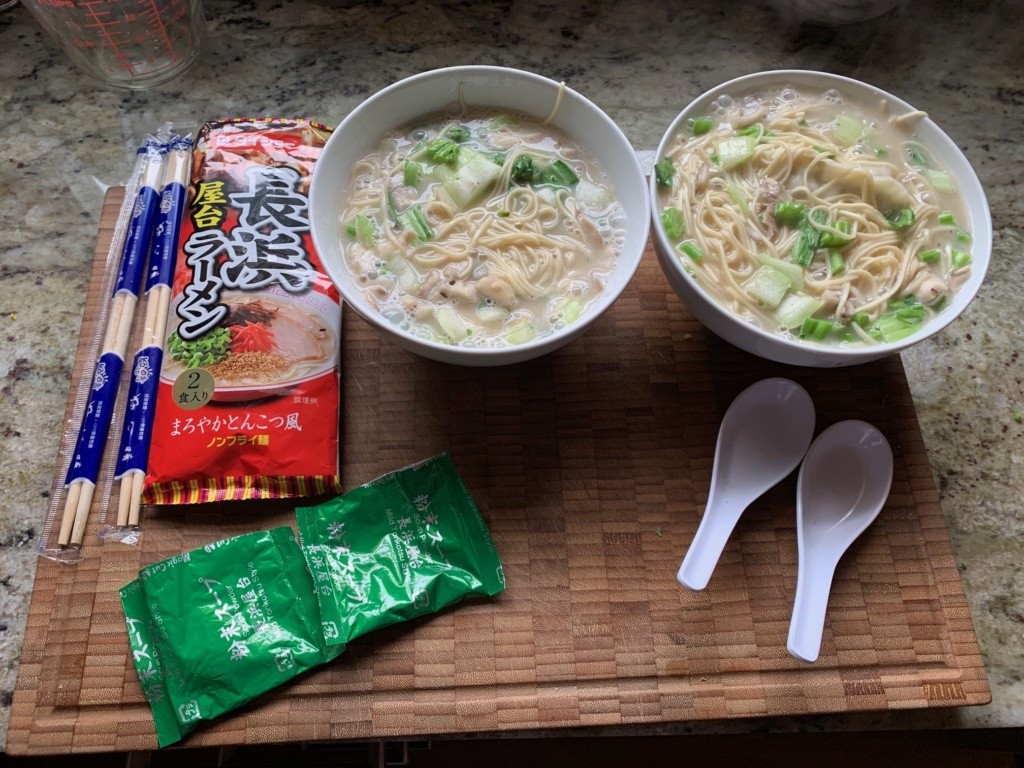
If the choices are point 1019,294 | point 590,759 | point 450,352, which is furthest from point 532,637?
point 1019,294

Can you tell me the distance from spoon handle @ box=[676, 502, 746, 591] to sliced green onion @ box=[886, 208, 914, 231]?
2.26ft

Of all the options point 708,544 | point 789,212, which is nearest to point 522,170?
point 789,212

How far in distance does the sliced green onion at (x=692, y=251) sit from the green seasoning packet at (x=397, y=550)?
2.18ft

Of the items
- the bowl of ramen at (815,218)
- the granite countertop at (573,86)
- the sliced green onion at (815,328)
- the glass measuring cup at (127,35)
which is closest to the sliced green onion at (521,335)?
the bowl of ramen at (815,218)

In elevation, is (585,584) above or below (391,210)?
below

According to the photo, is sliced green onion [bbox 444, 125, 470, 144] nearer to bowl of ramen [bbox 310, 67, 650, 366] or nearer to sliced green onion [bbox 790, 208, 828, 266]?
bowl of ramen [bbox 310, 67, 650, 366]

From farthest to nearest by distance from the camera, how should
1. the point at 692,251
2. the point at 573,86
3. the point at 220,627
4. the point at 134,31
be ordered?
the point at 573,86 < the point at 134,31 < the point at 692,251 < the point at 220,627

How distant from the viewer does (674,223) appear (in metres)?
1.49

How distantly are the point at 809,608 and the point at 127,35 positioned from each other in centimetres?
223

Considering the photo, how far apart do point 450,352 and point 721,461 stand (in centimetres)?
63

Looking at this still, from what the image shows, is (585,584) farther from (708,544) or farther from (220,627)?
(220,627)

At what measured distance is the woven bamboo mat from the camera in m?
1.35

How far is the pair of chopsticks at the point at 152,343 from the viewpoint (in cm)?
149

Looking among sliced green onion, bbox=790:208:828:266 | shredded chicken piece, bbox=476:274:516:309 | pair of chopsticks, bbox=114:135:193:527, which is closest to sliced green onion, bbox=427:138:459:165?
shredded chicken piece, bbox=476:274:516:309
